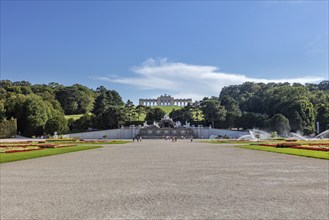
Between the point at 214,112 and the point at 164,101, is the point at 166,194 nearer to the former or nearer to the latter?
the point at 214,112

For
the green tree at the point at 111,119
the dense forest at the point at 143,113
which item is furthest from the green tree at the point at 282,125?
the green tree at the point at 111,119

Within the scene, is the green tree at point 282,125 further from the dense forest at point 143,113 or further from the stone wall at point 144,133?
the stone wall at point 144,133

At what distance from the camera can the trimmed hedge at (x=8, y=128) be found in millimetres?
62031

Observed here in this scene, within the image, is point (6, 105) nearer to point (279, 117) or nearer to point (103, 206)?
point (279, 117)

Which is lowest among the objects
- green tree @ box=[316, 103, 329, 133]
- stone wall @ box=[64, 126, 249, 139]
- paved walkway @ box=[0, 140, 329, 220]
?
paved walkway @ box=[0, 140, 329, 220]

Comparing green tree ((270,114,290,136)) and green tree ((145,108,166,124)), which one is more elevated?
green tree ((145,108,166,124))

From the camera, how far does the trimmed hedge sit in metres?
62.0

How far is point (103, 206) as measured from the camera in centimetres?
667

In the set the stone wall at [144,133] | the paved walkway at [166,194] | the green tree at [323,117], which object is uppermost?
the green tree at [323,117]

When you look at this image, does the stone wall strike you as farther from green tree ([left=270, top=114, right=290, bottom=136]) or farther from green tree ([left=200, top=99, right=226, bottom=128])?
green tree ([left=200, top=99, right=226, bottom=128])

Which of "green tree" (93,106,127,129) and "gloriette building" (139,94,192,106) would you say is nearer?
"green tree" (93,106,127,129)

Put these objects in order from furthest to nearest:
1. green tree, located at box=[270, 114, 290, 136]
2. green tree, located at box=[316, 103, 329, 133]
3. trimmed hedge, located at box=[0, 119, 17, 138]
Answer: green tree, located at box=[316, 103, 329, 133] → green tree, located at box=[270, 114, 290, 136] → trimmed hedge, located at box=[0, 119, 17, 138]

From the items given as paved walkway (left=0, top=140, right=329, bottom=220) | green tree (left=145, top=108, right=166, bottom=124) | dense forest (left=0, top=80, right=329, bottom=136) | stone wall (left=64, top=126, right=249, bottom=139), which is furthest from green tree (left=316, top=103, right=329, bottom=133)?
paved walkway (left=0, top=140, right=329, bottom=220)

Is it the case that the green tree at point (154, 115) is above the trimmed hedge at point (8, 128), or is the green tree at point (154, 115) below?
above
